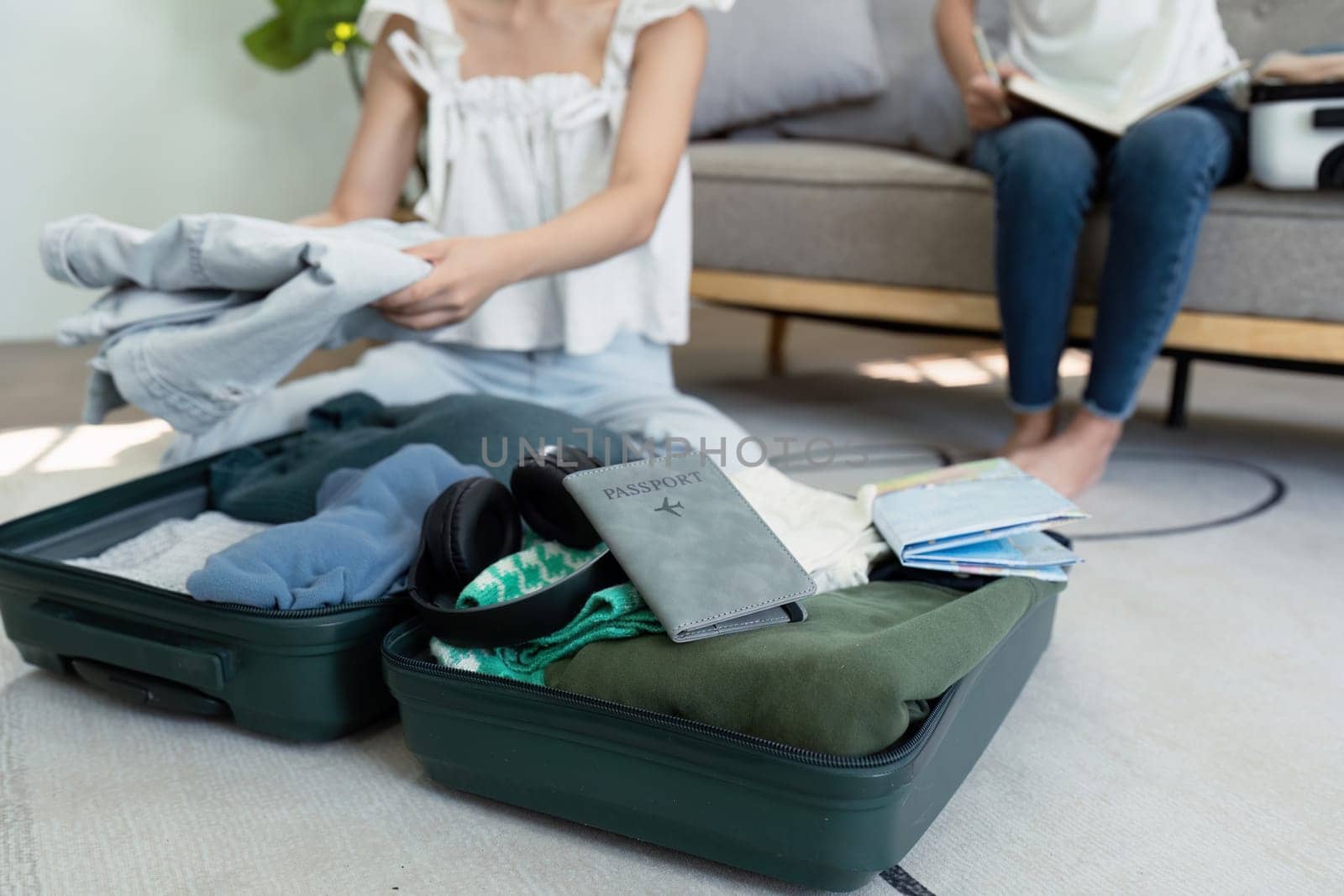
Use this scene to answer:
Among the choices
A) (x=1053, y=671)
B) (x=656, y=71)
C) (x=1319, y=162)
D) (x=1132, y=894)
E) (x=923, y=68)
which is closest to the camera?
(x=1132, y=894)

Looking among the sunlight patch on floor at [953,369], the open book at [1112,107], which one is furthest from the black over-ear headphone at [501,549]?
the sunlight patch on floor at [953,369]

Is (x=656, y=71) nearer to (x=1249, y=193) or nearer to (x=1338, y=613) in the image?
(x=1249, y=193)

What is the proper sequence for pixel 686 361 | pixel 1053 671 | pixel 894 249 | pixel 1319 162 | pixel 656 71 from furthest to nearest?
pixel 686 361
pixel 894 249
pixel 1319 162
pixel 656 71
pixel 1053 671

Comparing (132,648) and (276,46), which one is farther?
(276,46)

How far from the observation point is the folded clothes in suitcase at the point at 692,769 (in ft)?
1.99

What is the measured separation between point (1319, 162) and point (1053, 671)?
2.39ft

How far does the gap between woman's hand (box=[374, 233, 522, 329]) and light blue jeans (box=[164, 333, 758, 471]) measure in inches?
6.3

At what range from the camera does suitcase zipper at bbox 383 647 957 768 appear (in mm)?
597

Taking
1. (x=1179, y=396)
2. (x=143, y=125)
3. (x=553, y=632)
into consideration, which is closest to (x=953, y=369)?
(x=1179, y=396)

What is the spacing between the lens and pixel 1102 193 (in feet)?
4.67

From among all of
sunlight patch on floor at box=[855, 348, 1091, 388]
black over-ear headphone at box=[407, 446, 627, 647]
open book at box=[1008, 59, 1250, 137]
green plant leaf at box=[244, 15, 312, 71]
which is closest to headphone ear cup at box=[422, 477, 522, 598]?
black over-ear headphone at box=[407, 446, 627, 647]

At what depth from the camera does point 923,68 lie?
1.88 metres

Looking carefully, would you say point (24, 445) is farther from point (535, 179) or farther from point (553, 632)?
point (553, 632)

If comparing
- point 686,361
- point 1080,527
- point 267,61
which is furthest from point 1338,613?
point 267,61
